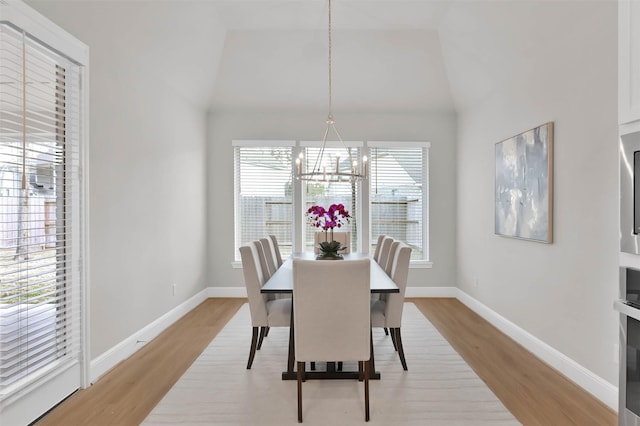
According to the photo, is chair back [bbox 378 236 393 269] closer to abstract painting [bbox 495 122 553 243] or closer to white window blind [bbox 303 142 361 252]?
abstract painting [bbox 495 122 553 243]

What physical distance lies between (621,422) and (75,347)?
10.7 feet

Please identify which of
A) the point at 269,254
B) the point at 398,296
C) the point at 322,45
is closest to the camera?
the point at 398,296

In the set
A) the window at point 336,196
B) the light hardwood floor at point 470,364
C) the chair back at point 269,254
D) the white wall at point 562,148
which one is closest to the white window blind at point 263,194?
the window at point 336,196

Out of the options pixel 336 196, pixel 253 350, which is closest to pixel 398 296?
pixel 253 350

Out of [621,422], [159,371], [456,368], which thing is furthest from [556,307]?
[159,371]

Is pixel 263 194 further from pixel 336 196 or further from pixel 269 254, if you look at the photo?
pixel 269 254

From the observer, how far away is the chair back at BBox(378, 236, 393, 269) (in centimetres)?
378

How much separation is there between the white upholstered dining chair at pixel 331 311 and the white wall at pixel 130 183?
1.70 metres

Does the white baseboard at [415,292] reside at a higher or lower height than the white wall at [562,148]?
lower

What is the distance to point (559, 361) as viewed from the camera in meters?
3.01

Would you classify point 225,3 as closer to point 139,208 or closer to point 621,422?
point 139,208

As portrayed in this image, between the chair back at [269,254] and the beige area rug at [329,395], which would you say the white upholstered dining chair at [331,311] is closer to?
the beige area rug at [329,395]

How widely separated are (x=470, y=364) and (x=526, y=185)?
1.73 metres

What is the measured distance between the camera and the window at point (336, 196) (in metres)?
5.67
